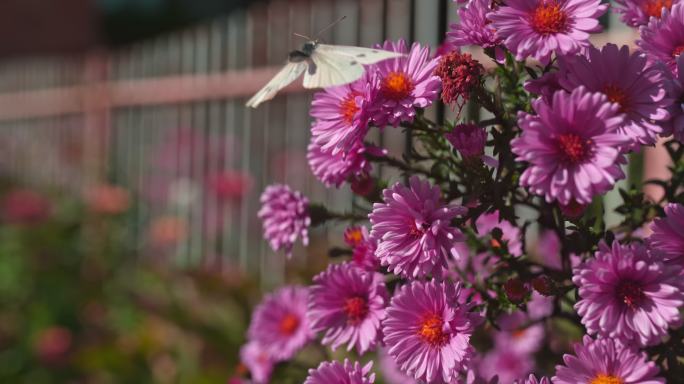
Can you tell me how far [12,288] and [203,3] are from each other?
39.6ft

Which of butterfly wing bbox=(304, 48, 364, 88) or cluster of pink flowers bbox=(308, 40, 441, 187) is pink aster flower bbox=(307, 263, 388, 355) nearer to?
cluster of pink flowers bbox=(308, 40, 441, 187)

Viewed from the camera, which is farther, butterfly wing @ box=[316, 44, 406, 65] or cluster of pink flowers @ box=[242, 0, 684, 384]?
butterfly wing @ box=[316, 44, 406, 65]

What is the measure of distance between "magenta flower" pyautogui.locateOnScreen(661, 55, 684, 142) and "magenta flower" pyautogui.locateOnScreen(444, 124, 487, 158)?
218mm

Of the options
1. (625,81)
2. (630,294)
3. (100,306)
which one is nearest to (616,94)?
(625,81)

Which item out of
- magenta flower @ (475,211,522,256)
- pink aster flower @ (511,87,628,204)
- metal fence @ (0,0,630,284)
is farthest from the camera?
metal fence @ (0,0,630,284)

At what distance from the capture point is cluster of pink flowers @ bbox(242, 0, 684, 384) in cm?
94

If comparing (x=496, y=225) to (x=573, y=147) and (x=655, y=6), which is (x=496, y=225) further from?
(x=573, y=147)

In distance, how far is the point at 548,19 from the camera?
1.03 m

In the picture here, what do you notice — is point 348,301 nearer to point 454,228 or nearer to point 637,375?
point 454,228

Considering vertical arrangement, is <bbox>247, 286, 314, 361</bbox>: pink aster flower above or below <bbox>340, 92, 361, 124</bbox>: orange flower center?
below

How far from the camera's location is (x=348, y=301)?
125 cm

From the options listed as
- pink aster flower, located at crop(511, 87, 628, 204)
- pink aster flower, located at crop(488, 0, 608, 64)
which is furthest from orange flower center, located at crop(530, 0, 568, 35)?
pink aster flower, located at crop(511, 87, 628, 204)

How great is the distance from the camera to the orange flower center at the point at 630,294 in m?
0.97

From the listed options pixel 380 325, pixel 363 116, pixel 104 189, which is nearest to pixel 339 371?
pixel 380 325
